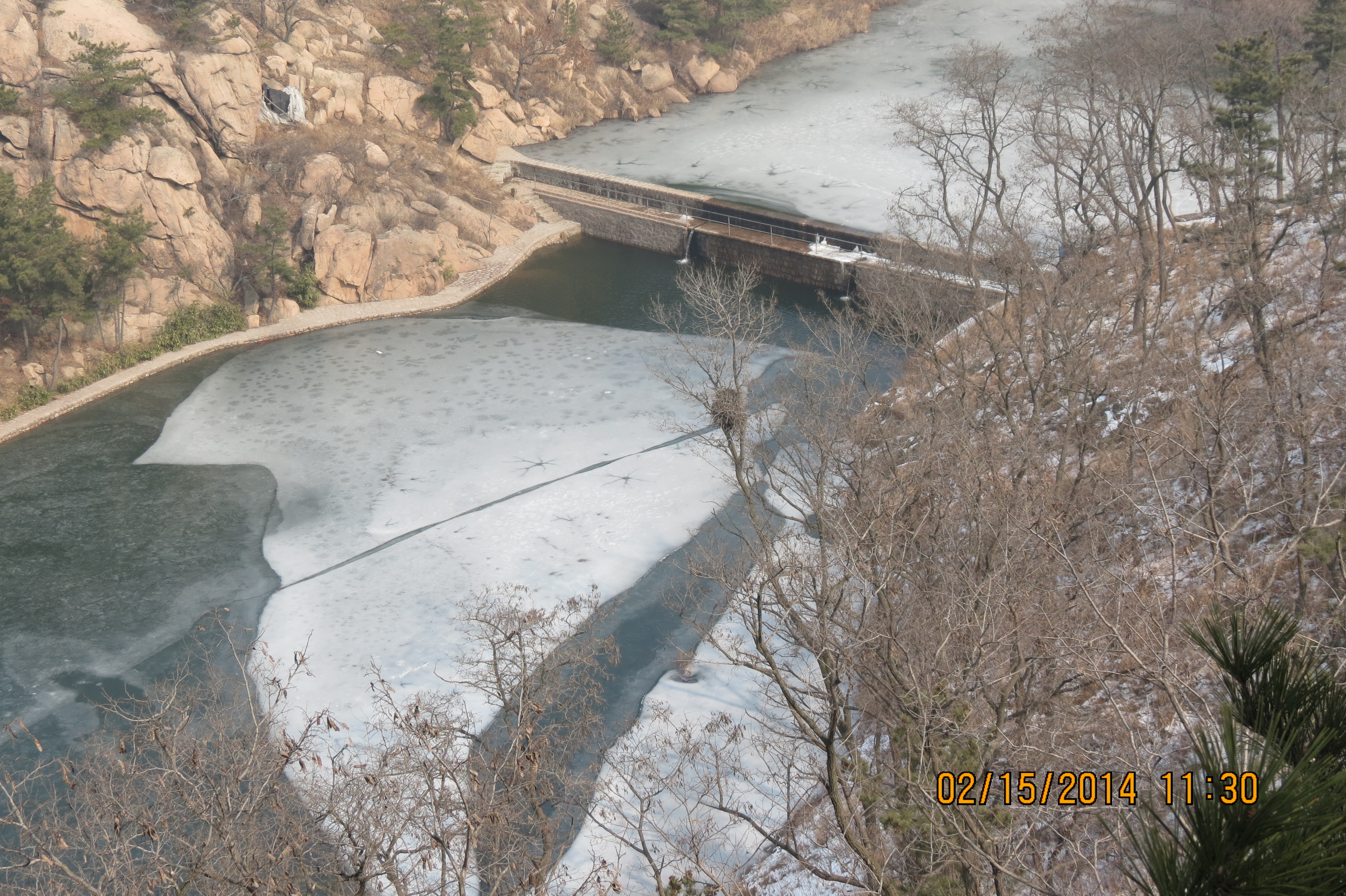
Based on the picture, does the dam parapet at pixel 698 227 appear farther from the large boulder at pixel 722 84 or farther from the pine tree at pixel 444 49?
the large boulder at pixel 722 84

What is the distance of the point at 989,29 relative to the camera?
5122 cm

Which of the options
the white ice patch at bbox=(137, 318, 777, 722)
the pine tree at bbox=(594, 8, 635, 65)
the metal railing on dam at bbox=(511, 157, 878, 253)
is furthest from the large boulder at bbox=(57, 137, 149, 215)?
the pine tree at bbox=(594, 8, 635, 65)

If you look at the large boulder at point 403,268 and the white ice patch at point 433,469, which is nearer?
the white ice patch at point 433,469

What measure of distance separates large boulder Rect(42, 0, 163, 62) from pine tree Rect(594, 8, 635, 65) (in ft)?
67.5

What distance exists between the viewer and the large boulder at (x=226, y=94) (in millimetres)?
34469

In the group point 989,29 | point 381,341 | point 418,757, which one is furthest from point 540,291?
point 989,29

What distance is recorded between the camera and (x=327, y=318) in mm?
32531

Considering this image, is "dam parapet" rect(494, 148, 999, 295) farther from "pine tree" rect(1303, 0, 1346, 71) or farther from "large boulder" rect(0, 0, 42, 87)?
"large boulder" rect(0, 0, 42, 87)

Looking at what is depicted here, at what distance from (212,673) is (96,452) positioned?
12.8 metres

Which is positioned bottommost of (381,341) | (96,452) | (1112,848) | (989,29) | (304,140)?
(96,452)

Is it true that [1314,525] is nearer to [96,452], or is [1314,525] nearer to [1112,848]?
[1112,848]

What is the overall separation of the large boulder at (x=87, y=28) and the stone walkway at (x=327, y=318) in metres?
10.7

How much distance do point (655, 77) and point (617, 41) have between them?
2.47 metres

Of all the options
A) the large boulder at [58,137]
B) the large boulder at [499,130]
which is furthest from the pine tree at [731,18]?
the large boulder at [58,137]
